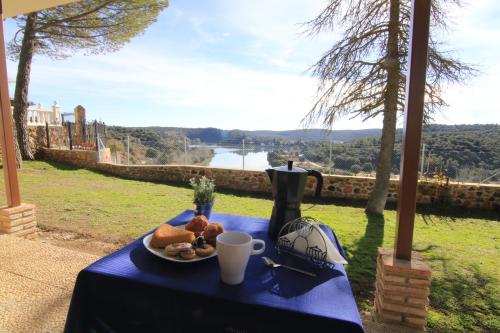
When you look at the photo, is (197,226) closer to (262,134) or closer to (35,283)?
(35,283)

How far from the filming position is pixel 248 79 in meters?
8.21

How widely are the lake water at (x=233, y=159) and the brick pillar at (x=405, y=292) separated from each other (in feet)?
15.4

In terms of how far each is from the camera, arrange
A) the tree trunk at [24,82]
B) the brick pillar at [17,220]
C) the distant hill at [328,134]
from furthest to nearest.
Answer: the tree trunk at [24,82]
the distant hill at [328,134]
the brick pillar at [17,220]

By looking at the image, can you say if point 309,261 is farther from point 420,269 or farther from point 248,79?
point 248,79

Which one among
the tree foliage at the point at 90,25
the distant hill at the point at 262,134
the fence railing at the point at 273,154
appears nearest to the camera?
the distant hill at the point at 262,134

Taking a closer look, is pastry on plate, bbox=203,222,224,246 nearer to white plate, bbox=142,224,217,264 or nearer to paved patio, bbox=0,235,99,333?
white plate, bbox=142,224,217,264

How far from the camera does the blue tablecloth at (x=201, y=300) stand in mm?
774

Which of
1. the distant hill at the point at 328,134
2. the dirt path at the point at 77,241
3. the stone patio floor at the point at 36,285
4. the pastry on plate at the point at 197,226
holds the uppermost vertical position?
the distant hill at the point at 328,134

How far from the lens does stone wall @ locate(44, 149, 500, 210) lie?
5234mm

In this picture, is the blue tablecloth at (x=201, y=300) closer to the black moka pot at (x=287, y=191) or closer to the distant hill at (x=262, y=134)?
the black moka pot at (x=287, y=191)

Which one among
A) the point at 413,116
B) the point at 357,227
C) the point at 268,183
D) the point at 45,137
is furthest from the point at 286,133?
the point at 45,137

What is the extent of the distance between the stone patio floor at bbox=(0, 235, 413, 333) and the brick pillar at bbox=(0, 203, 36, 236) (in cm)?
10

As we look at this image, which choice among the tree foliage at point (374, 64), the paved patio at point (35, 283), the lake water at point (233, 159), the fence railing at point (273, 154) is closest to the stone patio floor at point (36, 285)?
the paved patio at point (35, 283)

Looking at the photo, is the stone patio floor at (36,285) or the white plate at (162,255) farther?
the stone patio floor at (36,285)
